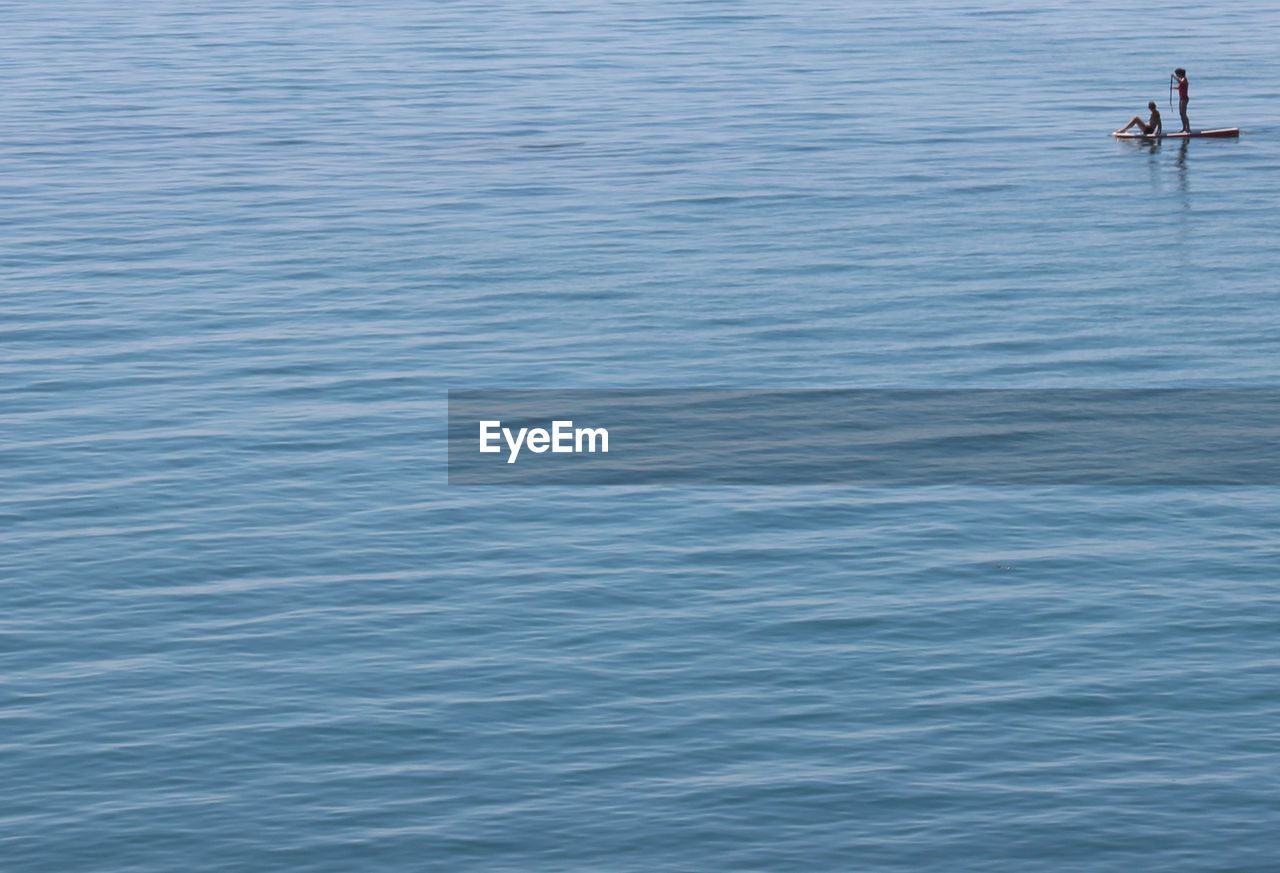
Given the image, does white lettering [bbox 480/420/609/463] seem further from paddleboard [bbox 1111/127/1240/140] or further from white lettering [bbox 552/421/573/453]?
paddleboard [bbox 1111/127/1240/140]

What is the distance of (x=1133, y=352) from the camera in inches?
2392

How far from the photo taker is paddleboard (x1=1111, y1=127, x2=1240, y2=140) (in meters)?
92.6

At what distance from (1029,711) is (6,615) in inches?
721

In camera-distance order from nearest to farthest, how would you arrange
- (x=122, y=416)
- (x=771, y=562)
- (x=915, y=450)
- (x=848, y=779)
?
1. (x=848, y=779)
2. (x=771, y=562)
3. (x=915, y=450)
4. (x=122, y=416)

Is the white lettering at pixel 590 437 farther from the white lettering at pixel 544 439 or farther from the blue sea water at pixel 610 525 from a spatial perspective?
→ the blue sea water at pixel 610 525

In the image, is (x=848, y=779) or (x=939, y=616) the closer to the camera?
(x=848, y=779)

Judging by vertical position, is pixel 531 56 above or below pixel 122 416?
above

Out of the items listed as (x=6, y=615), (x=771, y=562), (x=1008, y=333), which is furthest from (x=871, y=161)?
(x=6, y=615)

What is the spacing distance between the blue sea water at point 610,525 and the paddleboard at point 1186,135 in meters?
1.32

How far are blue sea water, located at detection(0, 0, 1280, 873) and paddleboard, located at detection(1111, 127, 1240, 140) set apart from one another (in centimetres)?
132

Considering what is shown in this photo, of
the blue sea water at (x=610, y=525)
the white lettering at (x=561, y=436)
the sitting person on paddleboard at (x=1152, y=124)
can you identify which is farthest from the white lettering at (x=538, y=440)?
the sitting person on paddleboard at (x=1152, y=124)

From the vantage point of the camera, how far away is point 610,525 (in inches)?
1886

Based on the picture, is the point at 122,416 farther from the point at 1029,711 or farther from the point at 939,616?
the point at 1029,711

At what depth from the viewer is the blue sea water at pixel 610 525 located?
3534 cm
